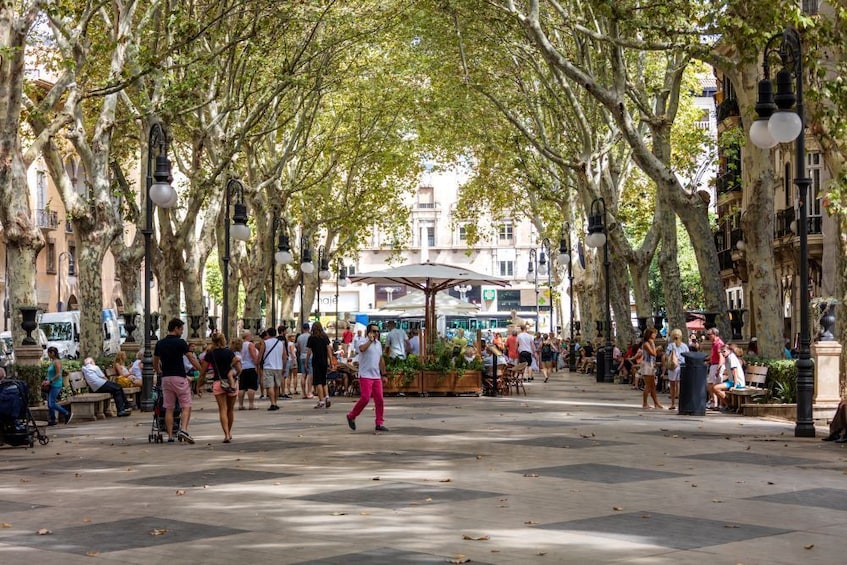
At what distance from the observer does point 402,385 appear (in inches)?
1190

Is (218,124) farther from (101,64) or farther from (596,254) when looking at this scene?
(596,254)

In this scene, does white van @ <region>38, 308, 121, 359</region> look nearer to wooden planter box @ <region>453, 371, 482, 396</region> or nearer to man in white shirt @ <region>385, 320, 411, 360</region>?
man in white shirt @ <region>385, 320, 411, 360</region>

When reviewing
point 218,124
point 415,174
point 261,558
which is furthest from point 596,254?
point 261,558

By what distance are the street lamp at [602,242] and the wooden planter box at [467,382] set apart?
21.5ft

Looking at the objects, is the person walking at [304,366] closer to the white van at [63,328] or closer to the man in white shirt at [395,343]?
the man in white shirt at [395,343]

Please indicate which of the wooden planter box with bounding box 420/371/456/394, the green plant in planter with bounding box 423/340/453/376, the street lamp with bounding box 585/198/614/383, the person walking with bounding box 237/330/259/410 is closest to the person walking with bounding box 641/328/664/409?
the green plant in planter with bounding box 423/340/453/376

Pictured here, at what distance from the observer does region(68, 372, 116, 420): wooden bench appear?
932 inches

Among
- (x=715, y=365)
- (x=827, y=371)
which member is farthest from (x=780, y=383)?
(x=827, y=371)

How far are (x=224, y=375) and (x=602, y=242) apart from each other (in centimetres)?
1878

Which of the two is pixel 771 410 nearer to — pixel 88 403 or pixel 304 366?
pixel 304 366

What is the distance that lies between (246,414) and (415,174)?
37.5 metres

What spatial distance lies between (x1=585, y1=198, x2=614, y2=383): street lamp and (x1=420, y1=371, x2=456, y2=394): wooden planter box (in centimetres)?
700

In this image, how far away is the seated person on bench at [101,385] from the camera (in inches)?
953

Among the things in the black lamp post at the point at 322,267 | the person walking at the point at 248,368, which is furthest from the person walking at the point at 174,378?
the black lamp post at the point at 322,267
